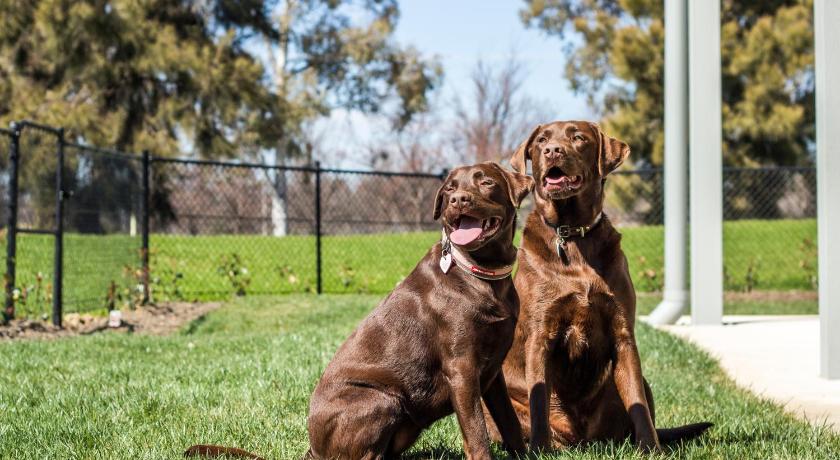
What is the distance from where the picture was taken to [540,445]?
11.9 ft

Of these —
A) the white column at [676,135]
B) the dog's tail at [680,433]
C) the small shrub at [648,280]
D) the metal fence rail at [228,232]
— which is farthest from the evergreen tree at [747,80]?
the dog's tail at [680,433]

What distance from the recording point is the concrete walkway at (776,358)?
5.45 m


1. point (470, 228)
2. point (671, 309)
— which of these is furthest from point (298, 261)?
point (470, 228)

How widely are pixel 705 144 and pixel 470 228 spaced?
6.31 metres

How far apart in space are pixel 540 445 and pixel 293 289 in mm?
11356

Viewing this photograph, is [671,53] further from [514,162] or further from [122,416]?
[122,416]

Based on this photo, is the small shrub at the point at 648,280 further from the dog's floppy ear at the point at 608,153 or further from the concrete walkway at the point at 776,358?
the dog's floppy ear at the point at 608,153

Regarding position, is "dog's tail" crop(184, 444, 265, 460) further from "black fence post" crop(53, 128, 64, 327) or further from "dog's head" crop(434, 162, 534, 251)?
"black fence post" crop(53, 128, 64, 327)

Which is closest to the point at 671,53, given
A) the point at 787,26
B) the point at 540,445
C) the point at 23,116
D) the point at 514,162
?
the point at 514,162

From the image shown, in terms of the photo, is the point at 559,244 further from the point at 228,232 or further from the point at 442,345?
the point at 228,232

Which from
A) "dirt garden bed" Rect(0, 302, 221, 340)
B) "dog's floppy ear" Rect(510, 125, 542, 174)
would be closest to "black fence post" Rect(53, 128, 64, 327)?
"dirt garden bed" Rect(0, 302, 221, 340)

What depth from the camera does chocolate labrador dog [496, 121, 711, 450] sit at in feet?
12.1

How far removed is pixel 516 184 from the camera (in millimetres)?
3529

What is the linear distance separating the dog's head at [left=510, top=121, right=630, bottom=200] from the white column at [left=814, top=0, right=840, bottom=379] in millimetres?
2670
